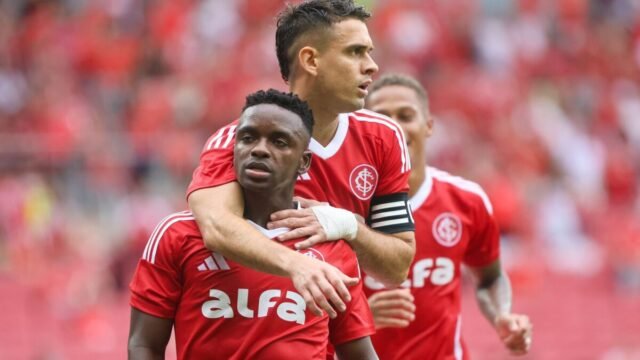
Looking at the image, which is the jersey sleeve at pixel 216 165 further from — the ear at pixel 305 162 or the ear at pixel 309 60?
the ear at pixel 309 60

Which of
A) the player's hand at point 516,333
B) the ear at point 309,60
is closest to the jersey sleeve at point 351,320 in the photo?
the ear at point 309,60

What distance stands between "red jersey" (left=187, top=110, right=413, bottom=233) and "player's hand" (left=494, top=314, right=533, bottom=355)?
119 cm

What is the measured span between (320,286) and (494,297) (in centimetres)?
255

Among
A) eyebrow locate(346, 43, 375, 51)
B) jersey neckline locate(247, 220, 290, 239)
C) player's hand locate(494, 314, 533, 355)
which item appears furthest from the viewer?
player's hand locate(494, 314, 533, 355)

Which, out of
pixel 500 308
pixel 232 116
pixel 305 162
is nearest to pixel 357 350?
pixel 305 162

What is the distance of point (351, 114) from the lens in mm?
5047

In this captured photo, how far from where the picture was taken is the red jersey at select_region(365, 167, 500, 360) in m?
5.86

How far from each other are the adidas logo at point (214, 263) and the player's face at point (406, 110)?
1911 mm

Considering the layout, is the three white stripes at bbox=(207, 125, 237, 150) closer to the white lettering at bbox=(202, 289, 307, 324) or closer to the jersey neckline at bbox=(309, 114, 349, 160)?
the jersey neckline at bbox=(309, 114, 349, 160)

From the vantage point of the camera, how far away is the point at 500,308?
20.2 feet

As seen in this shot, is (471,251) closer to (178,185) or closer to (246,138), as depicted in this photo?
(246,138)

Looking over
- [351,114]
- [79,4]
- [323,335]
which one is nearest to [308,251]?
[323,335]

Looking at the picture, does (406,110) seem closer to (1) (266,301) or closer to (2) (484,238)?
(2) (484,238)

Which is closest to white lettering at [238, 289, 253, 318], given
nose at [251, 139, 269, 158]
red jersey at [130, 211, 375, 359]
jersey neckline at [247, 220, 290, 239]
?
red jersey at [130, 211, 375, 359]
